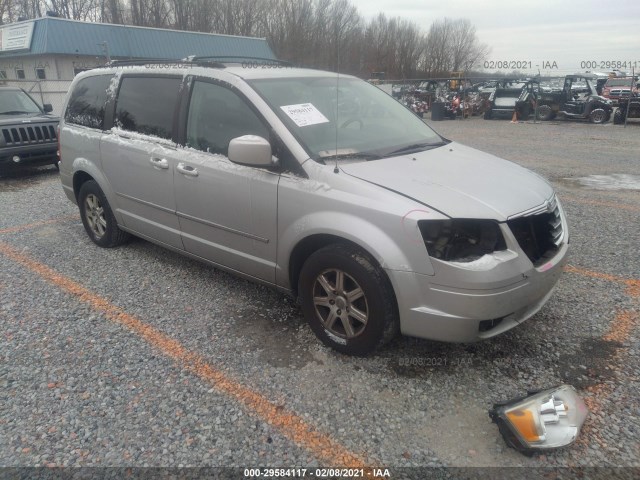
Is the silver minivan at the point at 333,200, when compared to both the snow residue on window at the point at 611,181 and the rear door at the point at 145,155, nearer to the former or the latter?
the rear door at the point at 145,155

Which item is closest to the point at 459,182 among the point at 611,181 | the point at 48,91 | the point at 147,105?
the point at 147,105

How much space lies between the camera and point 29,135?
29.1 ft

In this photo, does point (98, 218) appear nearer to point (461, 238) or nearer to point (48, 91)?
point (461, 238)

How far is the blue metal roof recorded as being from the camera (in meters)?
23.5

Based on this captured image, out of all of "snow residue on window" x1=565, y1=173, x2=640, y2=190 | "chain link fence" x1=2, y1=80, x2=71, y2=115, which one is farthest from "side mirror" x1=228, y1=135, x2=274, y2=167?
"chain link fence" x1=2, y1=80, x2=71, y2=115

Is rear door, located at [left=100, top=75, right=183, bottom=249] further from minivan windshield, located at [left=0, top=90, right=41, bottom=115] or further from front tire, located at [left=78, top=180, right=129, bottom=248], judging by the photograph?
minivan windshield, located at [left=0, top=90, right=41, bottom=115]

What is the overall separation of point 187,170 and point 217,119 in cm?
46

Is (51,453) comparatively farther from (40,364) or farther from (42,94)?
(42,94)

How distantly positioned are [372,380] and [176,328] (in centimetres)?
152

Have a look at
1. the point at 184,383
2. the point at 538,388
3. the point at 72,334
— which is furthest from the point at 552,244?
the point at 72,334

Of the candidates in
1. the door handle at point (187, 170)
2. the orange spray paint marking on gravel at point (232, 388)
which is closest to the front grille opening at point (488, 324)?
the orange spray paint marking on gravel at point (232, 388)

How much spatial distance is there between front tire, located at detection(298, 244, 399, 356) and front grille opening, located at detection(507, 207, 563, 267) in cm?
82

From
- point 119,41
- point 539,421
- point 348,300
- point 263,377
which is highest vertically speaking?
point 119,41

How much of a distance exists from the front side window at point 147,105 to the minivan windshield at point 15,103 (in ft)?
22.0
